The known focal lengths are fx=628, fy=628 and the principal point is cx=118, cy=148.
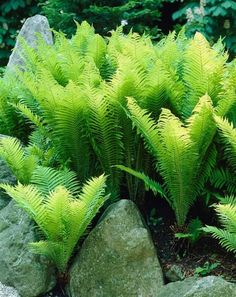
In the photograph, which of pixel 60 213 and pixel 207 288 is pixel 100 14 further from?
pixel 207 288

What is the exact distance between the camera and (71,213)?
3732 mm

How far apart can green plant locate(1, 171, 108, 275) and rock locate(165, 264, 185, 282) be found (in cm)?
59

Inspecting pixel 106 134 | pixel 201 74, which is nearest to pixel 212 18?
pixel 201 74

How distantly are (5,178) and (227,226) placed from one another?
1.63 m

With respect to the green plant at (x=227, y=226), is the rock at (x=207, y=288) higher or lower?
lower

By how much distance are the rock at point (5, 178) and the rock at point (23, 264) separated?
378mm

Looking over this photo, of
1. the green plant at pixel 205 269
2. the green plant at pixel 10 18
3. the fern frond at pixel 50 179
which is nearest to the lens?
the green plant at pixel 205 269

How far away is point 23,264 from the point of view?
12.9ft

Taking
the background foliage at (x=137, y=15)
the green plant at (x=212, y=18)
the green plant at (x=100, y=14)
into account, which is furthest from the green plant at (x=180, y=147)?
the green plant at (x=100, y=14)

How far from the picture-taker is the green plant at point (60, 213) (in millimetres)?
3707

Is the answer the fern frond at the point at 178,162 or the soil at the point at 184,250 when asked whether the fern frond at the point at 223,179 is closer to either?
the fern frond at the point at 178,162

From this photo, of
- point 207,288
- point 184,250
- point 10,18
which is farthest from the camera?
point 10,18

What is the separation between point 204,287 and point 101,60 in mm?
2024

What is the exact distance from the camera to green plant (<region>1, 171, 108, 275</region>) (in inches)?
146
